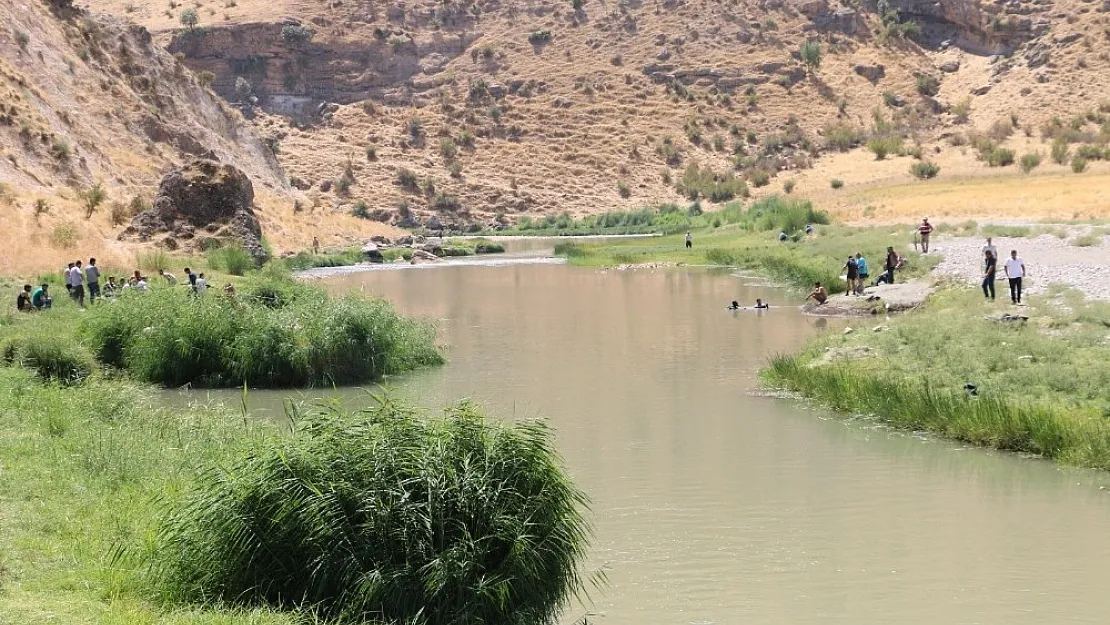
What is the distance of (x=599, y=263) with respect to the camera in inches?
2235

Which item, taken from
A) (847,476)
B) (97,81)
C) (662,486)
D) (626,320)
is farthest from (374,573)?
(97,81)

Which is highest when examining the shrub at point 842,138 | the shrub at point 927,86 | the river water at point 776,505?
the shrub at point 927,86

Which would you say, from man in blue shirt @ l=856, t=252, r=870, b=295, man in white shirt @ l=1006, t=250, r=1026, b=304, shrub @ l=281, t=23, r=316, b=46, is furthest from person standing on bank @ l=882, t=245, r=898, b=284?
shrub @ l=281, t=23, r=316, b=46

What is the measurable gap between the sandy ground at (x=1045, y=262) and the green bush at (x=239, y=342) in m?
14.7

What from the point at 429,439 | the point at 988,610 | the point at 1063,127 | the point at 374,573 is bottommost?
the point at 988,610

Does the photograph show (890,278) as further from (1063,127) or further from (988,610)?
(1063,127)

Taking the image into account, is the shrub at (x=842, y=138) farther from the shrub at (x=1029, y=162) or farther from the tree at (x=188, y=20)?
the tree at (x=188, y=20)

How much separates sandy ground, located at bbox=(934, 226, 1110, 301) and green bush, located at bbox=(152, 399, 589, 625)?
20.0 meters

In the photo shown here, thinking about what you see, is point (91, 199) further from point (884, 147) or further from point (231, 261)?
point (884, 147)

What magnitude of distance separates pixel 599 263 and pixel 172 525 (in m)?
47.1

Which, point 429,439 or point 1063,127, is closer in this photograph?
point 429,439

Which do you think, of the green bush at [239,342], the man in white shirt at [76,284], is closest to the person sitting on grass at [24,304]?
the man in white shirt at [76,284]

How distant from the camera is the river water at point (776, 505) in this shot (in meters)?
12.2

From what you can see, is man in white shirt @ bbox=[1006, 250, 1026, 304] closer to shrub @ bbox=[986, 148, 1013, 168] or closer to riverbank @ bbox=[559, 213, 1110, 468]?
riverbank @ bbox=[559, 213, 1110, 468]
